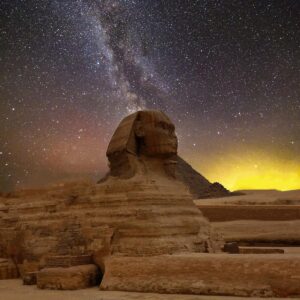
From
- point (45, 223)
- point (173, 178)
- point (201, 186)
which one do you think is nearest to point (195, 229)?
point (173, 178)

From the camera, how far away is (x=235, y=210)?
22422mm

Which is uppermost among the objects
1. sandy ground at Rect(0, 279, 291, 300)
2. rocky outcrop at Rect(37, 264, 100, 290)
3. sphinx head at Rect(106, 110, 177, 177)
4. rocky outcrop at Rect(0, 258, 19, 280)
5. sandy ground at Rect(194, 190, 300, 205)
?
sandy ground at Rect(194, 190, 300, 205)

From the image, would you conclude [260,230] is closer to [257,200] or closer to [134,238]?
[134,238]

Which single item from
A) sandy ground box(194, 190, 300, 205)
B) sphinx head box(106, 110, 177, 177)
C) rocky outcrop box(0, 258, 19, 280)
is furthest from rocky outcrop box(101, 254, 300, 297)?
sandy ground box(194, 190, 300, 205)

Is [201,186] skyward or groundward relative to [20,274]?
skyward

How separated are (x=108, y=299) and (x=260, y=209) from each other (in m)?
15.8

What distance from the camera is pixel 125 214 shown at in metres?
9.60

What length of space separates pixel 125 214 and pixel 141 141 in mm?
2133

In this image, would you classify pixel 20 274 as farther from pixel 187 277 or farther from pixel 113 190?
pixel 187 277

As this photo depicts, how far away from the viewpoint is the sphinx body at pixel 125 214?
366 inches

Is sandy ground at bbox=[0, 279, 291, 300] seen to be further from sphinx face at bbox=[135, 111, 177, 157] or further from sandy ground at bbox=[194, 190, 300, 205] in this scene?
sandy ground at bbox=[194, 190, 300, 205]

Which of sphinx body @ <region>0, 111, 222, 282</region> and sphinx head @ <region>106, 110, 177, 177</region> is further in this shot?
sphinx head @ <region>106, 110, 177, 177</region>

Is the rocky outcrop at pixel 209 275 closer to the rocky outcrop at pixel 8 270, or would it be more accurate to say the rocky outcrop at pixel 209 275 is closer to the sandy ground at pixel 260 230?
the rocky outcrop at pixel 8 270

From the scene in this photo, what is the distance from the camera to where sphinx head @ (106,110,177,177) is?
10672 mm
